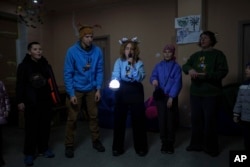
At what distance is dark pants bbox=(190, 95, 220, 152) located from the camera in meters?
2.66

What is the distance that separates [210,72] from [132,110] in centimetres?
88

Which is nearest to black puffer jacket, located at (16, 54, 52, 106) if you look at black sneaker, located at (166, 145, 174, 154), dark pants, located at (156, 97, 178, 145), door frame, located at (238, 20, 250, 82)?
dark pants, located at (156, 97, 178, 145)

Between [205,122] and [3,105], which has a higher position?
[3,105]

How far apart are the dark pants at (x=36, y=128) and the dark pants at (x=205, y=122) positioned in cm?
156

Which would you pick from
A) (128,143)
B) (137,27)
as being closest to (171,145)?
(128,143)

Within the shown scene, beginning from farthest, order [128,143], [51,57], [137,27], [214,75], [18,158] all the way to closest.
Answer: [51,57]
[137,27]
[128,143]
[18,158]
[214,75]

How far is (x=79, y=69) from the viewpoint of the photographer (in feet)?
8.95

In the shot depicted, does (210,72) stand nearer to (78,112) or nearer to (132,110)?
(132,110)

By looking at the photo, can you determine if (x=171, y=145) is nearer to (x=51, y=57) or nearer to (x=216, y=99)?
(x=216, y=99)

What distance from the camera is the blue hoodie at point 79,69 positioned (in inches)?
106

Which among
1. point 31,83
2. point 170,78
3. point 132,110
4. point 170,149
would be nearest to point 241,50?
point 170,78

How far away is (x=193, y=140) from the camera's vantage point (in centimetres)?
288

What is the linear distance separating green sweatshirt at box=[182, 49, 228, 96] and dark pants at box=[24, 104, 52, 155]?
1.57 m

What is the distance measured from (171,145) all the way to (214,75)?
882 mm
